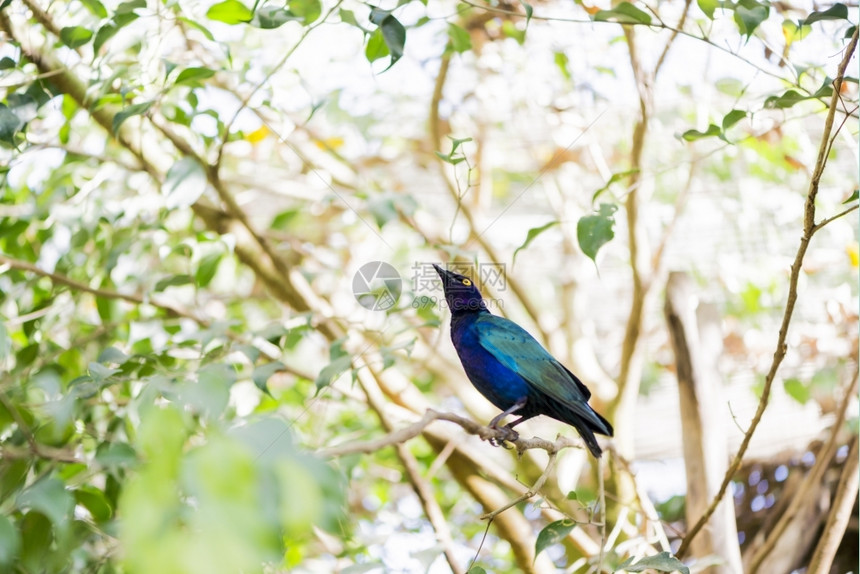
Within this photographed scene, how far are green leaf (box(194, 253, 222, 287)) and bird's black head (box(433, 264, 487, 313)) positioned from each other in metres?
0.80

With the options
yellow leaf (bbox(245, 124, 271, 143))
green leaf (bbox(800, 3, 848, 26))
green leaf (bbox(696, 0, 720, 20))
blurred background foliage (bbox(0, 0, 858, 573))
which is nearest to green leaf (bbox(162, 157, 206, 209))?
blurred background foliage (bbox(0, 0, 858, 573))

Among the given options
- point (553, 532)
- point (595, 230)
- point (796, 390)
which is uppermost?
point (595, 230)

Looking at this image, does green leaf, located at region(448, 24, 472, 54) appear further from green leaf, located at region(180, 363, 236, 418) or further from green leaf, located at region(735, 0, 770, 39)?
green leaf, located at region(180, 363, 236, 418)

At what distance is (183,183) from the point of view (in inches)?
65.9

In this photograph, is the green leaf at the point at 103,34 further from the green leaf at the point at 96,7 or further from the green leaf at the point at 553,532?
the green leaf at the point at 553,532

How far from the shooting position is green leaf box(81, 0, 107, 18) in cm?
157

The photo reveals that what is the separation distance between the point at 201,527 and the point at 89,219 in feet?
6.08

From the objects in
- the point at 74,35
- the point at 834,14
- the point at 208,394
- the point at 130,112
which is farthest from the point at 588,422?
the point at 74,35

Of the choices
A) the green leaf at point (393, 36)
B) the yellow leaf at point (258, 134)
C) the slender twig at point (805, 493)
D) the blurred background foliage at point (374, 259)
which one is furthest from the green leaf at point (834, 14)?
the yellow leaf at point (258, 134)

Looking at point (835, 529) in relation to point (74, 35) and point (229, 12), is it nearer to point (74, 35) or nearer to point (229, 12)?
point (229, 12)

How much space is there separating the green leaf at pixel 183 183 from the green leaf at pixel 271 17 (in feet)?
1.39

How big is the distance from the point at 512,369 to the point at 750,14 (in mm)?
744

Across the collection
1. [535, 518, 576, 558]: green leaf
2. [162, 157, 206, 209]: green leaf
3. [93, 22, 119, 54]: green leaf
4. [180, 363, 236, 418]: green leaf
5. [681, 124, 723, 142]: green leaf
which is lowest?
[535, 518, 576, 558]: green leaf

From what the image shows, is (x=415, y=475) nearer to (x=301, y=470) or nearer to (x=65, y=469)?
(x=65, y=469)
